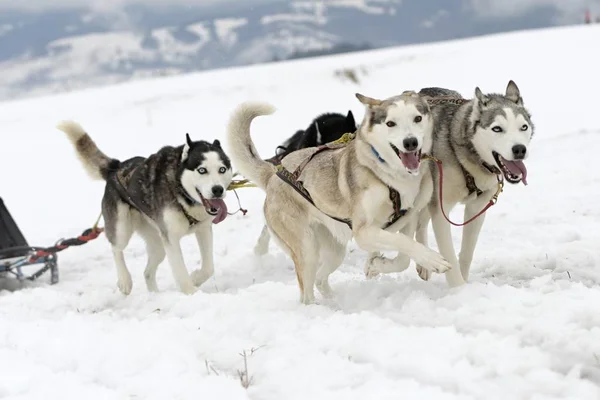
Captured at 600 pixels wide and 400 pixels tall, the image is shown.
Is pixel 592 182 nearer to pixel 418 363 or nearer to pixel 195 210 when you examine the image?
pixel 195 210

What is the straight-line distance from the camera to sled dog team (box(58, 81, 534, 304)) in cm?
388

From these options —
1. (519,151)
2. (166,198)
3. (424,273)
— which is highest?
(519,151)

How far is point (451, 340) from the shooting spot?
9.62ft

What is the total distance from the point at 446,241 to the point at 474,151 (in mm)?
643

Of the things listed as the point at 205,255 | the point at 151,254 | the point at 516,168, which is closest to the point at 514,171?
the point at 516,168

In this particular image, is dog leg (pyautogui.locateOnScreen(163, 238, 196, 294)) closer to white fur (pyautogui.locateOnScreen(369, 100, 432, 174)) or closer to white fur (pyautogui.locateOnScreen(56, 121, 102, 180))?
white fur (pyautogui.locateOnScreen(56, 121, 102, 180))

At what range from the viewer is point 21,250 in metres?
6.70

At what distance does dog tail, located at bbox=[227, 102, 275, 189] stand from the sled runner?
9.15 ft

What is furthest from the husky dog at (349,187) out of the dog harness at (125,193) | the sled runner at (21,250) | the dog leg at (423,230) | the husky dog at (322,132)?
the sled runner at (21,250)

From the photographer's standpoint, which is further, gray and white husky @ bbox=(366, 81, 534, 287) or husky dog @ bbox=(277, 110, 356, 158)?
husky dog @ bbox=(277, 110, 356, 158)

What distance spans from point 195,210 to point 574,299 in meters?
3.36

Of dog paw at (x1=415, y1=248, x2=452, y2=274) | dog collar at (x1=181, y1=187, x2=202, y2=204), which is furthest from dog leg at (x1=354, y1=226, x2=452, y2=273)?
dog collar at (x1=181, y1=187, x2=202, y2=204)

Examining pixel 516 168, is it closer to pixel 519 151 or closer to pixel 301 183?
pixel 519 151

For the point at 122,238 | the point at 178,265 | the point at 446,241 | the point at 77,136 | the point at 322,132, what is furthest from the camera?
the point at 322,132
